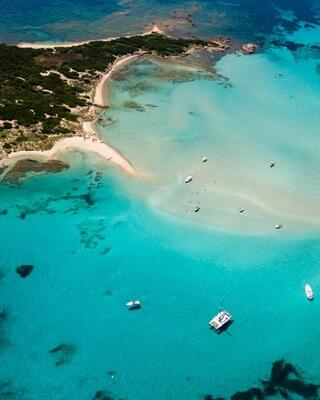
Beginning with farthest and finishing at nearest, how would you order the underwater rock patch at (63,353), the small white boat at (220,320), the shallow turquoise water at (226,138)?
the shallow turquoise water at (226,138), the small white boat at (220,320), the underwater rock patch at (63,353)

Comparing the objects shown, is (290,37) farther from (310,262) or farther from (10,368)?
(10,368)

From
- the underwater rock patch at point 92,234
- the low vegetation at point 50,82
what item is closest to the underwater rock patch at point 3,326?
the underwater rock patch at point 92,234

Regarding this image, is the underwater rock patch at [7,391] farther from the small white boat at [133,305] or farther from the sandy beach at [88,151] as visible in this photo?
the sandy beach at [88,151]

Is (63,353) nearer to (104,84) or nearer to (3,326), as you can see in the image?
(3,326)

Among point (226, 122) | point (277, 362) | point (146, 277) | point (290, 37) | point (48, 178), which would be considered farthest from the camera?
point (290, 37)

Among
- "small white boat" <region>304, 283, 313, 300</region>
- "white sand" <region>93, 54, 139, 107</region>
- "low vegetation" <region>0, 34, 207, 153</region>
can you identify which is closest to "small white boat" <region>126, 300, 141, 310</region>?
"small white boat" <region>304, 283, 313, 300</region>

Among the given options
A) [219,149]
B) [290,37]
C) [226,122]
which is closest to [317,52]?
[290,37]

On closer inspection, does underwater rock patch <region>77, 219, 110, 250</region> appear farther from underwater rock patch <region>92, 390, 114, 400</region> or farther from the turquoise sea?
underwater rock patch <region>92, 390, 114, 400</region>

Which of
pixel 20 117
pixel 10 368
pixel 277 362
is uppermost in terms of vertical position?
pixel 20 117
